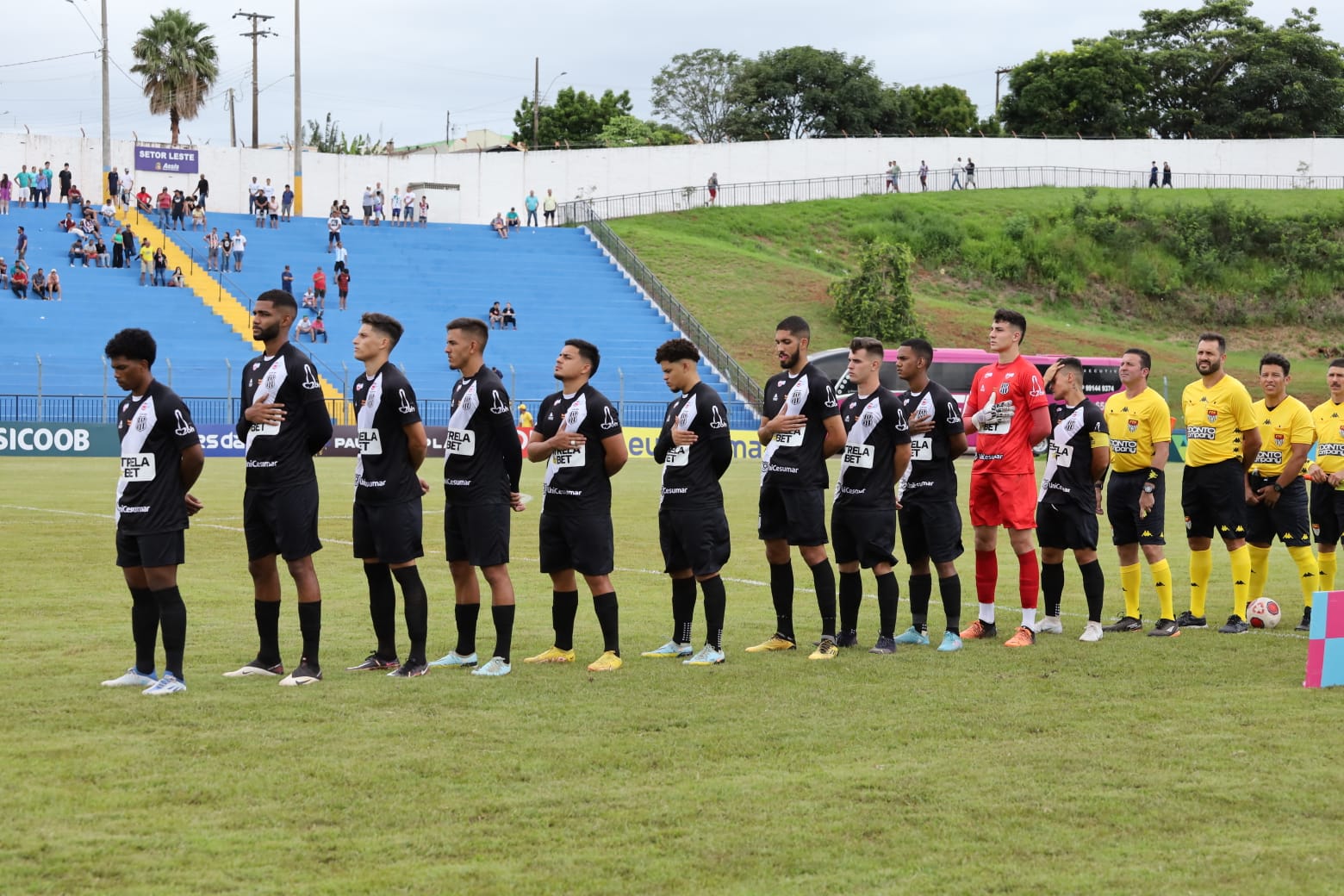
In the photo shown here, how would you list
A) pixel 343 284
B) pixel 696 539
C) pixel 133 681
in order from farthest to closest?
pixel 343 284 < pixel 696 539 < pixel 133 681

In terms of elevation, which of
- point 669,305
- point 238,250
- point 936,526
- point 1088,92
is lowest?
point 936,526

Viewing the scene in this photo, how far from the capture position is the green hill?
2362 inches

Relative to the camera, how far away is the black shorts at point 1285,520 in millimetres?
11758

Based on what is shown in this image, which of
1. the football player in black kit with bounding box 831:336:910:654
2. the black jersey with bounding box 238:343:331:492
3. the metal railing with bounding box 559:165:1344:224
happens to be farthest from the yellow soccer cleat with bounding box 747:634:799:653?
the metal railing with bounding box 559:165:1344:224

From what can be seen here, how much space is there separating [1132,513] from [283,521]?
21.6 feet

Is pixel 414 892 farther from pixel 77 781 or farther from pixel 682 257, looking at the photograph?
pixel 682 257

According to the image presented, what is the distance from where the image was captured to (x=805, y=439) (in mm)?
9844

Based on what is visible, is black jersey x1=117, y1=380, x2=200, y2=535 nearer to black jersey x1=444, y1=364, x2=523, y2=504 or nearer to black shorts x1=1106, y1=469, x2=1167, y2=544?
black jersey x1=444, y1=364, x2=523, y2=504

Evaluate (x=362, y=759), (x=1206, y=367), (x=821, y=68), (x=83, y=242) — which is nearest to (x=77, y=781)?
(x=362, y=759)

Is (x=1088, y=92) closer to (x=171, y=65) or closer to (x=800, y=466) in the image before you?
(x=171, y=65)

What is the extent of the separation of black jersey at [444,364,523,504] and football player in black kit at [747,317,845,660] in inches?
71.0

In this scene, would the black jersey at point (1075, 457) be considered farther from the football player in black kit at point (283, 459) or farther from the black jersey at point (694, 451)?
the football player in black kit at point (283, 459)

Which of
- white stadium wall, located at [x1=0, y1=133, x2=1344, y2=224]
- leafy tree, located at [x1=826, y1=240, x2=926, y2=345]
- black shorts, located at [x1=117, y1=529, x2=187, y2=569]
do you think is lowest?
black shorts, located at [x1=117, y1=529, x2=187, y2=569]

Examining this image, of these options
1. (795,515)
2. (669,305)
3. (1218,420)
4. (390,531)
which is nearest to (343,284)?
(669,305)
